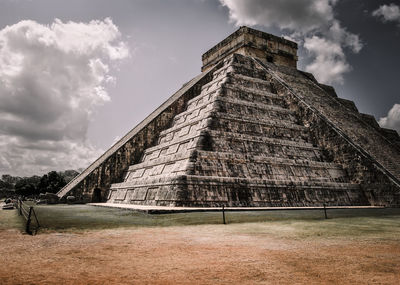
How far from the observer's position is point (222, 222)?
21.0ft

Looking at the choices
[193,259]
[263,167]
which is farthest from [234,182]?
[193,259]

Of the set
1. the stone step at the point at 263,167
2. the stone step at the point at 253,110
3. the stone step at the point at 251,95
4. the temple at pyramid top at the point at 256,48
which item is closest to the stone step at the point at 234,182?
the stone step at the point at 263,167

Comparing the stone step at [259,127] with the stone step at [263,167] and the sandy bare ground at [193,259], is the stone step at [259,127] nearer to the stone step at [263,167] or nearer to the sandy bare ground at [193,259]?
the stone step at [263,167]

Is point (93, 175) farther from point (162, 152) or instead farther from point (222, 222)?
point (222, 222)

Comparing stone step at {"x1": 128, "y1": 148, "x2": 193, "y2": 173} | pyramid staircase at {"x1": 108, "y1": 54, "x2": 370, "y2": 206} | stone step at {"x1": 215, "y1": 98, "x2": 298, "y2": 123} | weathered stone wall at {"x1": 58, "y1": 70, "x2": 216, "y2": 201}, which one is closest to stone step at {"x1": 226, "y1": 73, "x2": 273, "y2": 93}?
pyramid staircase at {"x1": 108, "y1": 54, "x2": 370, "y2": 206}

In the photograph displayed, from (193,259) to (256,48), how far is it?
2093 centimetres

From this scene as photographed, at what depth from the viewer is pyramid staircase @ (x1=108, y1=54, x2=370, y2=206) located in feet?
32.6

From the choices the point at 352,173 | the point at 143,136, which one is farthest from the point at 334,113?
the point at 143,136

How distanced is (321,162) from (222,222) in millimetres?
8246

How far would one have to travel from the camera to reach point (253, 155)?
1177cm

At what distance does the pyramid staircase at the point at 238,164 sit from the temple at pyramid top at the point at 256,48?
687 centimetres

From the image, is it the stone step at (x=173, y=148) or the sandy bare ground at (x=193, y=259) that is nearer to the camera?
the sandy bare ground at (x=193, y=259)

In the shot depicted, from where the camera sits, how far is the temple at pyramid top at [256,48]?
856 inches

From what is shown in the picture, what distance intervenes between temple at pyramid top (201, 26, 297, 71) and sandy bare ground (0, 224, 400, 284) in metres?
19.1
